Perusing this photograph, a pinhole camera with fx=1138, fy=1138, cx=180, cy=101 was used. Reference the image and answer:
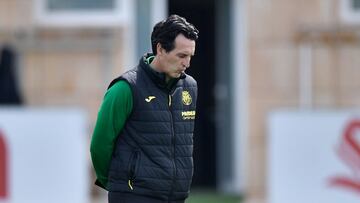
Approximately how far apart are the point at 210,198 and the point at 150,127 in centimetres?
691

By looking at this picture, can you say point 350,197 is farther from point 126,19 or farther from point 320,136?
point 126,19

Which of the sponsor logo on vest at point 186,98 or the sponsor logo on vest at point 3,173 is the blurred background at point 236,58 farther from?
the sponsor logo on vest at point 186,98

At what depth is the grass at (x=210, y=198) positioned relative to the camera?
1187cm

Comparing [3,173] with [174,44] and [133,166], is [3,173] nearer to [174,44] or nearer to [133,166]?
[133,166]

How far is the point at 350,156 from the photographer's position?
30.8 ft

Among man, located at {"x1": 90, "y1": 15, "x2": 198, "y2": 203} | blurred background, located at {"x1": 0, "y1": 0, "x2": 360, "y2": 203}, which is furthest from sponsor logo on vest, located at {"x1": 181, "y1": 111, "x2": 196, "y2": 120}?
blurred background, located at {"x1": 0, "y1": 0, "x2": 360, "y2": 203}

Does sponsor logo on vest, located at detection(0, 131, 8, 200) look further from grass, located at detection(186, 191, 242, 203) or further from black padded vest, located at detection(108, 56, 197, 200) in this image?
black padded vest, located at detection(108, 56, 197, 200)

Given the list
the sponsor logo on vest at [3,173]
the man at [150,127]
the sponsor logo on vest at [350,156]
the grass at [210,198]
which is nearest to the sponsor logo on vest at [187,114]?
the man at [150,127]

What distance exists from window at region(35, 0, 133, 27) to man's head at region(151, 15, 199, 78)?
264 inches

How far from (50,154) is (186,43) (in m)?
4.77

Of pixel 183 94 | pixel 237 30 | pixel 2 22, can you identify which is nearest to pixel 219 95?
pixel 237 30

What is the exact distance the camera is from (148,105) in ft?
17.5

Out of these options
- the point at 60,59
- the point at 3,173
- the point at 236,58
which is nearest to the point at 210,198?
the point at 236,58

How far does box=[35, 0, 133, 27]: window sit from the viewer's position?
39.4 feet
